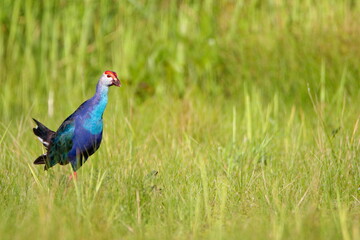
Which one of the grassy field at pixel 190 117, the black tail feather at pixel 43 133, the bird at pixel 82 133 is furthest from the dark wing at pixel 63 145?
the black tail feather at pixel 43 133

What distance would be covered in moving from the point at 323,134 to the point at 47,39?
12.6 ft

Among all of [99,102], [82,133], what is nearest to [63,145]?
[82,133]

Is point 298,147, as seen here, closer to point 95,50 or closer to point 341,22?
point 341,22

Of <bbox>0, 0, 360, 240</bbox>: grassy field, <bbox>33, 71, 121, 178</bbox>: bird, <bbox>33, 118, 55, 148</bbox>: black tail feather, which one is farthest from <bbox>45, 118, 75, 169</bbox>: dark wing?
<bbox>33, 118, 55, 148</bbox>: black tail feather

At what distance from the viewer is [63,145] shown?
449 cm

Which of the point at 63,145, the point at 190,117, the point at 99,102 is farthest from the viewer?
the point at 190,117

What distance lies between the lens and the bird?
4352 millimetres

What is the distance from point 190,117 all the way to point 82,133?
5.93 feet

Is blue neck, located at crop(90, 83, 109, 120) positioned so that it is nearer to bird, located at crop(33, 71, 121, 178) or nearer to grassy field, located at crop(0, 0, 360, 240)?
bird, located at crop(33, 71, 121, 178)

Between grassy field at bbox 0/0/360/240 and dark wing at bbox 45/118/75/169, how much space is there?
0.13 meters

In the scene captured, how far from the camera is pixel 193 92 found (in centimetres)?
715

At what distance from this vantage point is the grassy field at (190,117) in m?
3.63

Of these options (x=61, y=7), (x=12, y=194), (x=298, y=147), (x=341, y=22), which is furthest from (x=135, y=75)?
(x=12, y=194)

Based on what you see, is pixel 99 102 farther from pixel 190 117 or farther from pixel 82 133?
pixel 190 117
